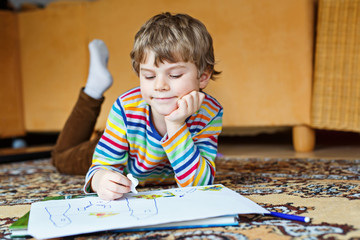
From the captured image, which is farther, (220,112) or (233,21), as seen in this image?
(233,21)

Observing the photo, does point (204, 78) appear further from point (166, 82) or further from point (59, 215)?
point (59, 215)

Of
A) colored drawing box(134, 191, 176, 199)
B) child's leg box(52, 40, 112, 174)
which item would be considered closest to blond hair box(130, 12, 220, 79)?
colored drawing box(134, 191, 176, 199)

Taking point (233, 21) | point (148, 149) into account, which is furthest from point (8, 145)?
point (148, 149)

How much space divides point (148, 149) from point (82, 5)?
1302 mm

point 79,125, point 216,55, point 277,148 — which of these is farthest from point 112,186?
point 277,148

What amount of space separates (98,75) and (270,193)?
0.70 m

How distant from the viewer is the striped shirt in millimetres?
775

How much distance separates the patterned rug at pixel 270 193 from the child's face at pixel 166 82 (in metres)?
0.23

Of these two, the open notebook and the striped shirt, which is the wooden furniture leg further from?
the open notebook

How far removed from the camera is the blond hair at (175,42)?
0.71 m

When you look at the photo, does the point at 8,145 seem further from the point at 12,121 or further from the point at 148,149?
the point at 148,149

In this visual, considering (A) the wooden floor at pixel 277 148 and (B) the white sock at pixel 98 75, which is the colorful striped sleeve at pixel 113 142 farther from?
(A) the wooden floor at pixel 277 148

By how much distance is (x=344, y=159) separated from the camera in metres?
1.28

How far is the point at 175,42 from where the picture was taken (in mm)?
719
